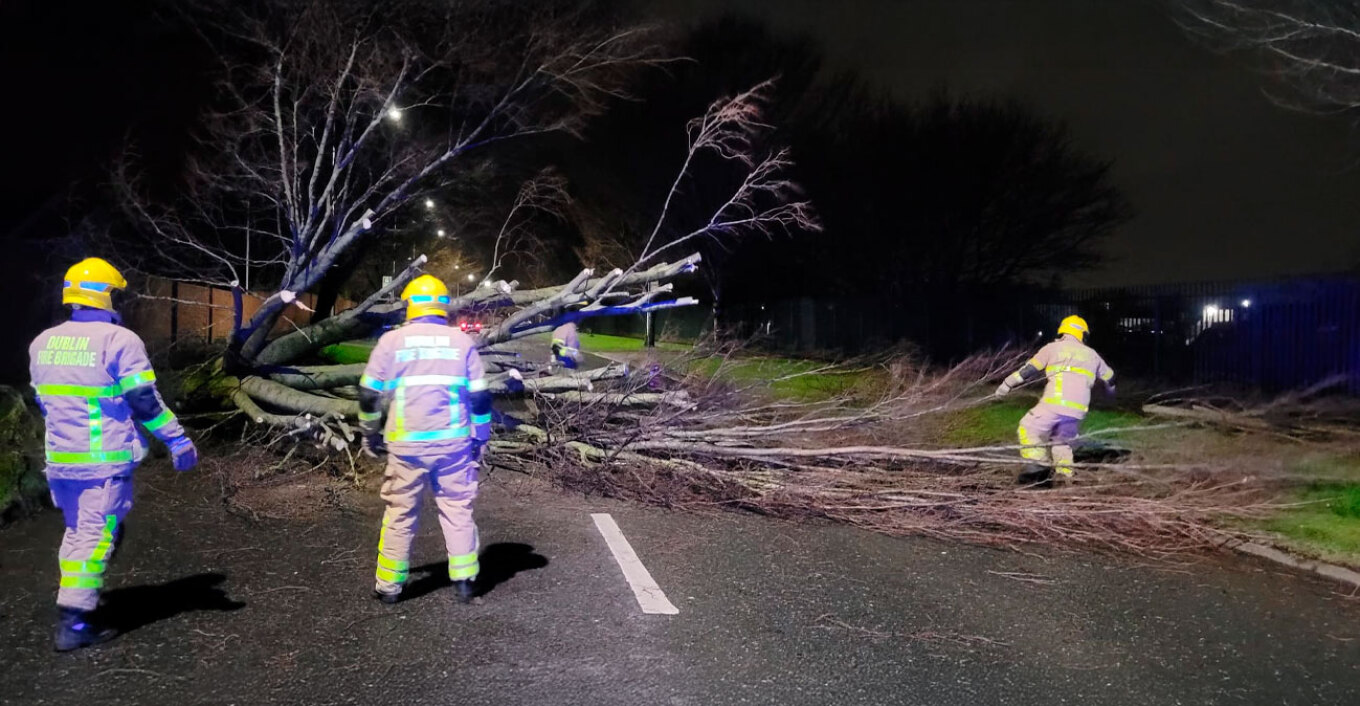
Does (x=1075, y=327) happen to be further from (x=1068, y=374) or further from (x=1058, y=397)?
(x=1058, y=397)

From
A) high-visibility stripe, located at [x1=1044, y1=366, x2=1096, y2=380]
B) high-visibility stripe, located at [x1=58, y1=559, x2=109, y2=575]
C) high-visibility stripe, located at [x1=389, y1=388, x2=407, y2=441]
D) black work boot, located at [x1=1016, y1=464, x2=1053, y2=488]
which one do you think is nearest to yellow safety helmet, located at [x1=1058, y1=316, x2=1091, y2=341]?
high-visibility stripe, located at [x1=1044, y1=366, x2=1096, y2=380]

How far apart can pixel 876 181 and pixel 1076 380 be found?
21.0 metres

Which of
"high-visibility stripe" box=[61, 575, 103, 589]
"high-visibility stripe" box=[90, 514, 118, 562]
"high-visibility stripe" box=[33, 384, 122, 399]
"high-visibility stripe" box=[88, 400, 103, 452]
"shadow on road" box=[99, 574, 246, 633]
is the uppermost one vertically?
"high-visibility stripe" box=[33, 384, 122, 399]

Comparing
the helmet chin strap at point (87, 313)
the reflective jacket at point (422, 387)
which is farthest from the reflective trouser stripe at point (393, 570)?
the helmet chin strap at point (87, 313)

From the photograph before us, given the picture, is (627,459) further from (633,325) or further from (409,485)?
(633,325)

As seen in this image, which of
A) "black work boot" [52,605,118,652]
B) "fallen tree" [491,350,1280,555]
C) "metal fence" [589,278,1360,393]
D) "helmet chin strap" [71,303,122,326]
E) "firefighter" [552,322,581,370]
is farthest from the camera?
"metal fence" [589,278,1360,393]

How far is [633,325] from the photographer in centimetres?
4597

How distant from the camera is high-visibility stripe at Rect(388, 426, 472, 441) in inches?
186

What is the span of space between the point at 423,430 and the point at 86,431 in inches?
60.7

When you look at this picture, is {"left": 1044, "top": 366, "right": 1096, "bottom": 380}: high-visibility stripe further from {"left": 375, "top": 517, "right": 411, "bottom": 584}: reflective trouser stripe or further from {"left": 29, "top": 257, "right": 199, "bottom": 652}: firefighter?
{"left": 29, "top": 257, "right": 199, "bottom": 652}: firefighter

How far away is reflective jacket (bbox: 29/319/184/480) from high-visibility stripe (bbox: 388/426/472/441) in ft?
3.69

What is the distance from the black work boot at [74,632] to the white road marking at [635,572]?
8.77 ft

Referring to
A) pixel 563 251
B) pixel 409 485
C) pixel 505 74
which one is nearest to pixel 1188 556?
pixel 409 485

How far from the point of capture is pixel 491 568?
5.57 metres
